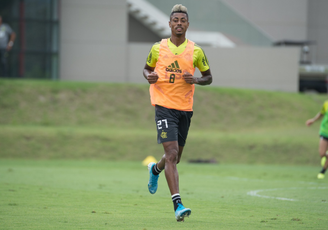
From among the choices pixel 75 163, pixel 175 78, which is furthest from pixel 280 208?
pixel 75 163

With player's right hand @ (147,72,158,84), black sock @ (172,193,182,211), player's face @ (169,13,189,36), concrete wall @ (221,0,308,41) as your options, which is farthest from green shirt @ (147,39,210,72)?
concrete wall @ (221,0,308,41)

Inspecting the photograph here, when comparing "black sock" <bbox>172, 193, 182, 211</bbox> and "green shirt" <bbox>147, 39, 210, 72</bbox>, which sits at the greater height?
"green shirt" <bbox>147, 39, 210, 72</bbox>

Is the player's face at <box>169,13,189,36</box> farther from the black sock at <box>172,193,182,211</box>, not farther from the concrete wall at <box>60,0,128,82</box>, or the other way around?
the concrete wall at <box>60,0,128,82</box>

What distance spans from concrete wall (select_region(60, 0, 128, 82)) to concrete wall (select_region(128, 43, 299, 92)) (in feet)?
→ 3.35

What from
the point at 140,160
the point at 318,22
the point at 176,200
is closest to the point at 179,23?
the point at 176,200

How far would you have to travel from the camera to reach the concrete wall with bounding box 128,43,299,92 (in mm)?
29125

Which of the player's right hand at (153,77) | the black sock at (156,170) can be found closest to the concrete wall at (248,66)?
the black sock at (156,170)

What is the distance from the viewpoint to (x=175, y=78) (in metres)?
6.39

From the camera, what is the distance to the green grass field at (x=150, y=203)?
5.63 m

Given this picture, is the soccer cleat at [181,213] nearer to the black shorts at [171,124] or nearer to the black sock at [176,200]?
the black sock at [176,200]

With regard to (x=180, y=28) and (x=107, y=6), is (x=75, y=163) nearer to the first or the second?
(x=180, y=28)

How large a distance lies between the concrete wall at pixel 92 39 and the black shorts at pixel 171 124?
75.1 feet

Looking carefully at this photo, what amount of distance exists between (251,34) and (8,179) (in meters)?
22.1

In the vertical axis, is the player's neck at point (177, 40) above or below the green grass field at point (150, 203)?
above
